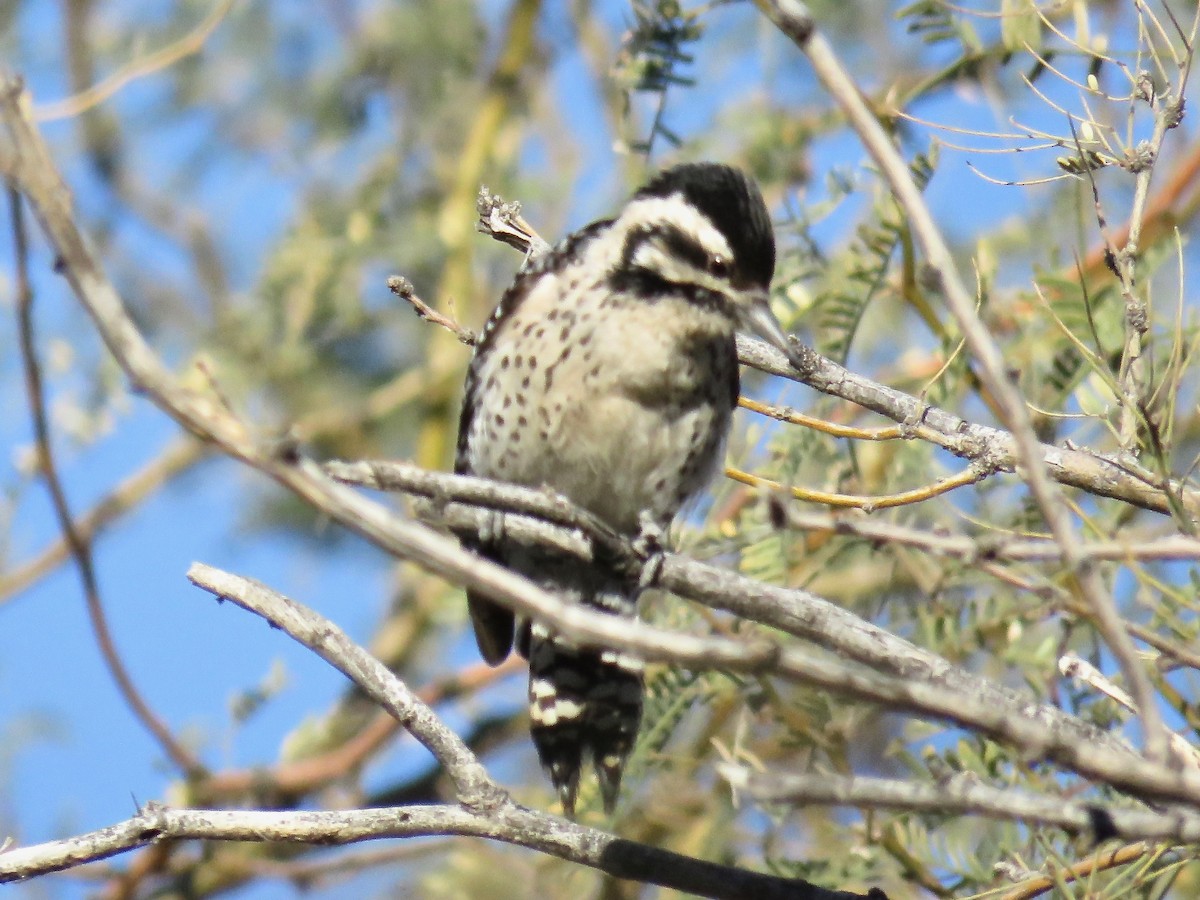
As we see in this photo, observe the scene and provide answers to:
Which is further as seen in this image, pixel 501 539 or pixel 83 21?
pixel 83 21

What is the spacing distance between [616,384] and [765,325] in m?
0.49

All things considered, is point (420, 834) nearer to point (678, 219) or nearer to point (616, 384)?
point (616, 384)

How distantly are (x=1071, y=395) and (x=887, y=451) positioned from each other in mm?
979

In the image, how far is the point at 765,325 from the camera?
3438 millimetres

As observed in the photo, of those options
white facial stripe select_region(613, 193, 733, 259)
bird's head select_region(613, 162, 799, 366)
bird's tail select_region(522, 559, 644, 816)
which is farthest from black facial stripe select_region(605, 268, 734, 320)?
bird's tail select_region(522, 559, 644, 816)

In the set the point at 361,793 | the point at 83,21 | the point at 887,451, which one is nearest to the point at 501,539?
the point at 887,451

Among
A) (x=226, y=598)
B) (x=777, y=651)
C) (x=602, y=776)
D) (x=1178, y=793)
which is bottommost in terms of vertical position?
(x=1178, y=793)

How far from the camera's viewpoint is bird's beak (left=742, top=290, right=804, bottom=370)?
10.3 feet

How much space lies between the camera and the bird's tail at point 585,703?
3975mm

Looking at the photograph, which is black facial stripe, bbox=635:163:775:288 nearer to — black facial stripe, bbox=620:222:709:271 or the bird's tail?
black facial stripe, bbox=620:222:709:271

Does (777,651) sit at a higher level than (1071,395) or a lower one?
lower

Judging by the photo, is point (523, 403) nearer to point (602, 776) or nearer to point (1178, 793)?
point (602, 776)

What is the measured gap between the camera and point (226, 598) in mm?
2779

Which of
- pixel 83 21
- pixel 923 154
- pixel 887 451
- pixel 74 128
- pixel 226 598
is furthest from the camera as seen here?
pixel 74 128
